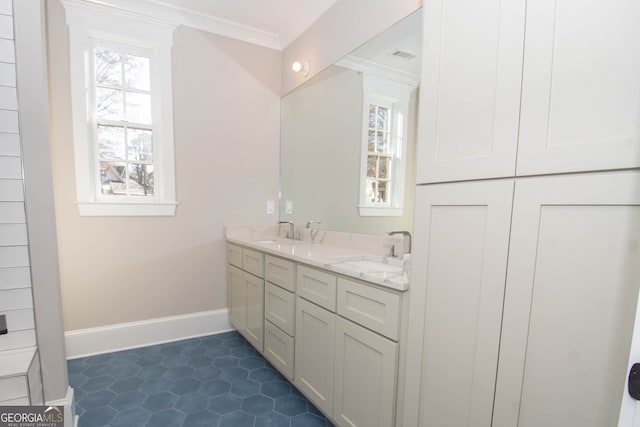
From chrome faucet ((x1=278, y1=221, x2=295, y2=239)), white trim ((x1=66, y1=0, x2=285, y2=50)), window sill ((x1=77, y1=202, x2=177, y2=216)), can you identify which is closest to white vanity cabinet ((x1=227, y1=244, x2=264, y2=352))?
chrome faucet ((x1=278, y1=221, x2=295, y2=239))

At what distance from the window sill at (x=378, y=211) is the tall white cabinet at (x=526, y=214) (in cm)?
80

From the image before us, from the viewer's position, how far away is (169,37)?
254 centimetres

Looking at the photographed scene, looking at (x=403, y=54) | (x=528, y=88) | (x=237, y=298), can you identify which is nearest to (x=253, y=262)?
(x=237, y=298)

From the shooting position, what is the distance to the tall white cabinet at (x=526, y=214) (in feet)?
2.23

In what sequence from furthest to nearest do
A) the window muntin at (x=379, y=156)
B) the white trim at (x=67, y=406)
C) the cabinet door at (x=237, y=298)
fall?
the cabinet door at (x=237, y=298), the window muntin at (x=379, y=156), the white trim at (x=67, y=406)

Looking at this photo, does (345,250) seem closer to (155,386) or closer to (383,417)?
(383,417)

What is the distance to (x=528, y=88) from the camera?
2.68 feet

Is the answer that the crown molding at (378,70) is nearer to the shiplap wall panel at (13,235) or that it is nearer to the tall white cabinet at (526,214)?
the tall white cabinet at (526,214)

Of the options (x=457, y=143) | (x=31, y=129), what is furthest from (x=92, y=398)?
A: (x=457, y=143)

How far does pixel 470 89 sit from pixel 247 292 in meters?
2.13

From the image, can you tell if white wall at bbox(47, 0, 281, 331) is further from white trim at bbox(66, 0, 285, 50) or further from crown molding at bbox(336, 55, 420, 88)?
crown molding at bbox(336, 55, 420, 88)

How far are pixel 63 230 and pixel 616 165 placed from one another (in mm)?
3093

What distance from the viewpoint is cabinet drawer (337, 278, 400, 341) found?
1234mm

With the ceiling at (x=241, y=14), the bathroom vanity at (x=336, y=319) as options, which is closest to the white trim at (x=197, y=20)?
the ceiling at (x=241, y=14)
